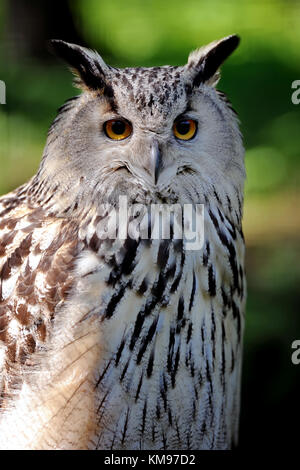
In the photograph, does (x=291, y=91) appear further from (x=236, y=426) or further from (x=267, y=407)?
(x=236, y=426)

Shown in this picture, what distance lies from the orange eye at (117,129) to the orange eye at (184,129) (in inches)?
3.9

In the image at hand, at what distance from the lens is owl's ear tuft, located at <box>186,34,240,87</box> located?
153cm

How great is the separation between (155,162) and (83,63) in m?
0.28

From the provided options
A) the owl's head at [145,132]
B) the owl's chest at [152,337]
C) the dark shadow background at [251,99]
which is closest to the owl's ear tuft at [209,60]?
the owl's head at [145,132]

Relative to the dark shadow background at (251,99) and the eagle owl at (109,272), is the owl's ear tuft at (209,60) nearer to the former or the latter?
the eagle owl at (109,272)

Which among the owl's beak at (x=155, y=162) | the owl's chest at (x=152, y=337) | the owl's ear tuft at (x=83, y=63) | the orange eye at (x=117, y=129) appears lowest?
the owl's chest at (x=152, y=337)

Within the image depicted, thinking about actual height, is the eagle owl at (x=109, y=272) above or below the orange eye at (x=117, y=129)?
below

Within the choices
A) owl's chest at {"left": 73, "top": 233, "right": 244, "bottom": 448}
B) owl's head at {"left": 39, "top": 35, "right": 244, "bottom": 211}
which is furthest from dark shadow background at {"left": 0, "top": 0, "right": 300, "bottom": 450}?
owl's head at {"left": 39, "top": 35, "right": 244, "bottom": 211}

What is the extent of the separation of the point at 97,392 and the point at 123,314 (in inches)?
7.0

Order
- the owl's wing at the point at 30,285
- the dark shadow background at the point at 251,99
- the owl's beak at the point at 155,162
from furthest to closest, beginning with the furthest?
1. the dark shadow background at the point at 251,99
2. the owl's wing at the point at 30,285
3. the owl's beak at the point at 155,162

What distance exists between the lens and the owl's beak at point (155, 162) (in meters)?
1.41

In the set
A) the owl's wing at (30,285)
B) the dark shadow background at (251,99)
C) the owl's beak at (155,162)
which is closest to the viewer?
the owl's beak at (155,162)

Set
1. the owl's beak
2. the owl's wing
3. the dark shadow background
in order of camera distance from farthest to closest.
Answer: the dark shadow background
the owl's wing
the owl's beak

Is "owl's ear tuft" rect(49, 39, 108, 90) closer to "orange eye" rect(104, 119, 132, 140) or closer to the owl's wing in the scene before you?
"orange eye" rect(104, 119, 132, 140)
